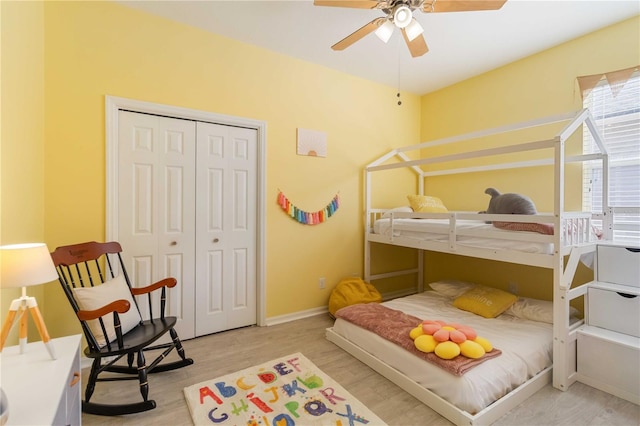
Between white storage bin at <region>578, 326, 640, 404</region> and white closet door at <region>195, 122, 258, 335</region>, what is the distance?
2.61 m

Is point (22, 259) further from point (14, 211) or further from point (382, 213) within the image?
point (382, 213)

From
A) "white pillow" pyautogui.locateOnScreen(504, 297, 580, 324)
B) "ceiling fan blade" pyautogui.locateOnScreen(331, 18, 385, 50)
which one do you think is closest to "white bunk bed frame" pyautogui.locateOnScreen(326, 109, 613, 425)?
"white pillow" pyautogui.locateOnScreen(504, 297, 580, 324)

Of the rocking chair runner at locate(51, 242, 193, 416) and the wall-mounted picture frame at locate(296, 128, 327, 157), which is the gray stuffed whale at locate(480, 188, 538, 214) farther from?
the rocking chair runner at locate(51, 242, 193, 416)

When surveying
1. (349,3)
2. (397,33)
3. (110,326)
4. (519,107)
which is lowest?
(110,326)

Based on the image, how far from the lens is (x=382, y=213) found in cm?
366

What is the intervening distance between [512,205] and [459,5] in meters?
1.42

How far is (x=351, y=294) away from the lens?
3.07m

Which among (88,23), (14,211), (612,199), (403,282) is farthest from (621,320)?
(88,23)

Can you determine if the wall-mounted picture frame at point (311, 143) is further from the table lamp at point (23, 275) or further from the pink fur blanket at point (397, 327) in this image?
the table lamp at point (23, 275)

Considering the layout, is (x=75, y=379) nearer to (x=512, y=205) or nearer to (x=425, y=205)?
(x=512, y=205)

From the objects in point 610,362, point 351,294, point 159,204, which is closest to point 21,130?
point 159,204

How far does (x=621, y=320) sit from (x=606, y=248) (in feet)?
1.59

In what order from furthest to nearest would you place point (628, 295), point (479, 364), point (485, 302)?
1. point (485, 302)
2. point (628, 295)
3. point (479, 364)

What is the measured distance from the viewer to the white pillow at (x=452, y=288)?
9.78ft
